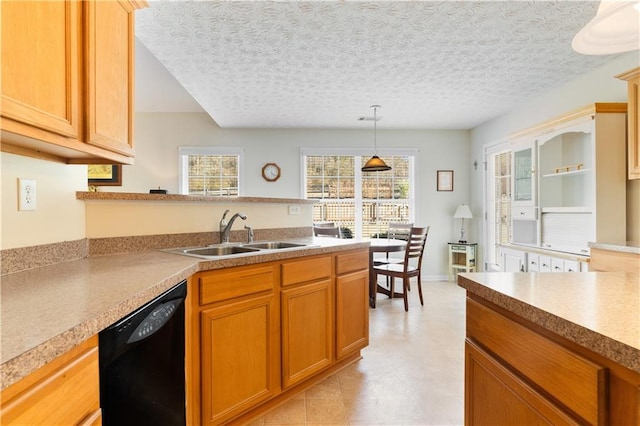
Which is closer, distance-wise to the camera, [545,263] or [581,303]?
[581,303]

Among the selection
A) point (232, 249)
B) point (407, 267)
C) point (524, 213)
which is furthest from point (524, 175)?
point (232, 249)

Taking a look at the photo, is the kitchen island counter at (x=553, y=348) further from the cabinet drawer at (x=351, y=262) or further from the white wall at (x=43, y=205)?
the white wall at (x=43, y=205)

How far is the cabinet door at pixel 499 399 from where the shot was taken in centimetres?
77

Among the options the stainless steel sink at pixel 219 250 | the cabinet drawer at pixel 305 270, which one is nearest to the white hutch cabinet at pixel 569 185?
the cabinet drawer at pixel 305 270

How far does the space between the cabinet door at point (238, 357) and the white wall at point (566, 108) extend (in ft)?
9.88

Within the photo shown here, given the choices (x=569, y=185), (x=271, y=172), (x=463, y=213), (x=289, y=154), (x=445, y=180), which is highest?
(x=289, y=154)

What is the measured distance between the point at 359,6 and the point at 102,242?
212 centimetres

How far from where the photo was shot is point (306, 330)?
205 centimetres

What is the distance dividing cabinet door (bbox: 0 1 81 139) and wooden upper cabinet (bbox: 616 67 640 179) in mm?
3366

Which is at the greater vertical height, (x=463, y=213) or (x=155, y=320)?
(x=463, y=213)

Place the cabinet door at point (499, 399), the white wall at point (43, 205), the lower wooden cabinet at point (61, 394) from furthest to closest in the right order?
the white wall at point (43, 205), the cabinet door at point (499, 399), the lower wooden cabinet at point (61, 394)

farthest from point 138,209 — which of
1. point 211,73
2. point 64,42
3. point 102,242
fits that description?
point 211,73

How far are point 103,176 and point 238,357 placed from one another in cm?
299

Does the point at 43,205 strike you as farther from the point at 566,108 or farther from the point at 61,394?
the point at 566,108
